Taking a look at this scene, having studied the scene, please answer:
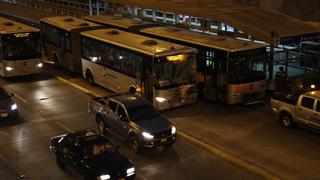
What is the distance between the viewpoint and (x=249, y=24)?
25672 millimetres

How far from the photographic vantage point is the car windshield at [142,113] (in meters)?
18.0

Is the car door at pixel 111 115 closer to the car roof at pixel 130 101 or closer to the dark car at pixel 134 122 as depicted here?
the dark car at pixel 134 122

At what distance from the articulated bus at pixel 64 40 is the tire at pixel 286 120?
40.9ft

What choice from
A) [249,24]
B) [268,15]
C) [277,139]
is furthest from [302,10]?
[277,139]

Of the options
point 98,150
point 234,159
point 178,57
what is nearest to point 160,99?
point 178,57

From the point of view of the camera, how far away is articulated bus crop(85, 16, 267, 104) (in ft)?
73.5

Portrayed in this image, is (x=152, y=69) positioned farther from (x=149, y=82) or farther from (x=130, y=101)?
(x=130, y=101)

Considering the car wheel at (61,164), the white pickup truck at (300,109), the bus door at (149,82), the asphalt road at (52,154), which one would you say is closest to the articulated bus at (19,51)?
the asphalt road at (52,154)

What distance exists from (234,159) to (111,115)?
4.81 meters

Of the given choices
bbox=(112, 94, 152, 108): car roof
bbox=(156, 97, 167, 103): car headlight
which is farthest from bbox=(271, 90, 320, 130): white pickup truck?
bbox=(112, 94, 152, 108): car roof

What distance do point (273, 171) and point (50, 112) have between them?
35.6 feet

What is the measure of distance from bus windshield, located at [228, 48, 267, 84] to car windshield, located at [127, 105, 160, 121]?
17.5 feet

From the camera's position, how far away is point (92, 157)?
1498 centimetres

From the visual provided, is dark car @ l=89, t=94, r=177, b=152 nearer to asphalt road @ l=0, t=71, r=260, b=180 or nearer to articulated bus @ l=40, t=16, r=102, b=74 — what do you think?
asphalt road @ l=0, t=71, r=260, b=180
